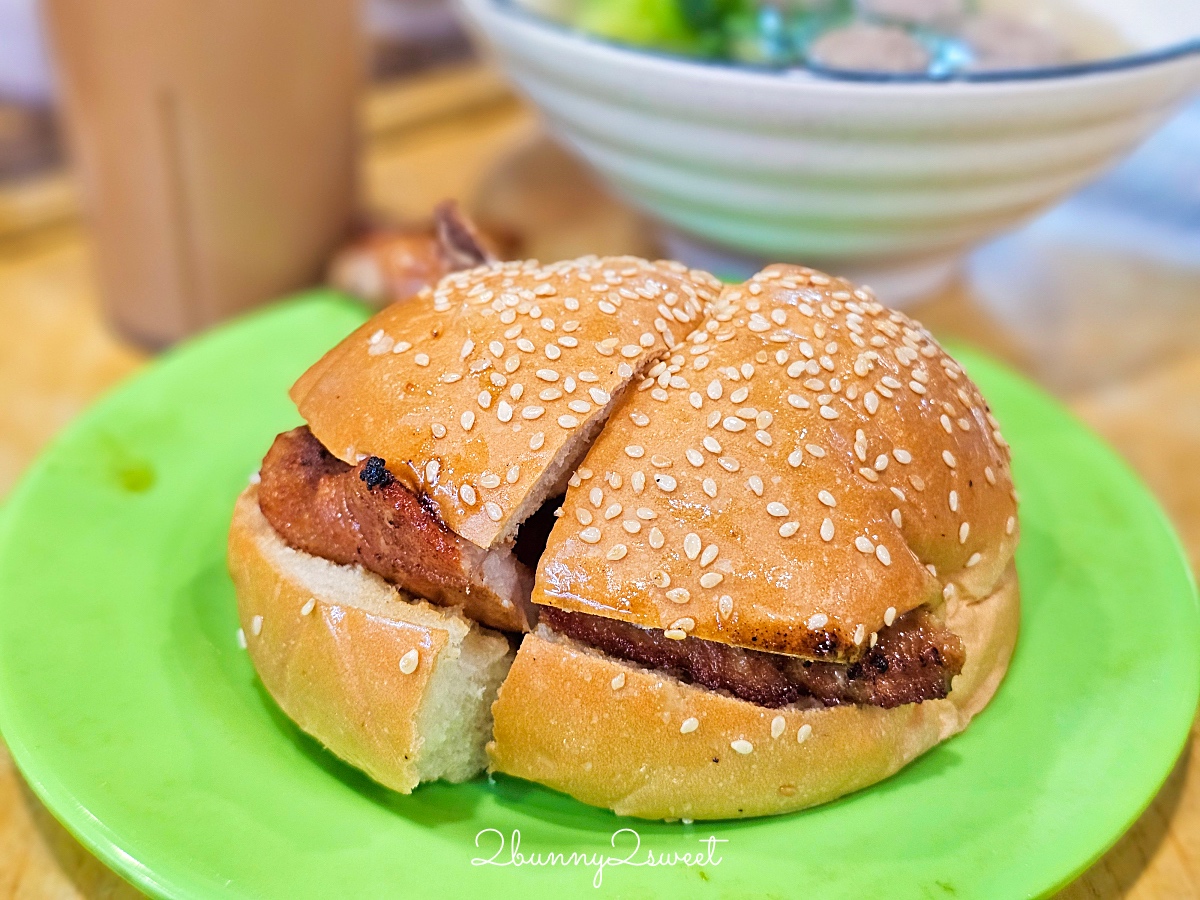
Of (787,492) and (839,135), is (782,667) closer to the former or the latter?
(787,492)

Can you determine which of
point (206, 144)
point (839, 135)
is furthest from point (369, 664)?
point (206, 144)

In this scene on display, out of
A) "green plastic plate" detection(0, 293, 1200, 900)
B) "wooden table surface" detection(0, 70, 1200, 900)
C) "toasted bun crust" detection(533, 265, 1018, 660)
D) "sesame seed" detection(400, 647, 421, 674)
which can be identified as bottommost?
"wooden table surface" detection(0, 70, 1200, 900)

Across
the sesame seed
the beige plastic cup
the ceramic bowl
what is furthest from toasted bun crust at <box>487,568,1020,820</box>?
the beige plastic cup

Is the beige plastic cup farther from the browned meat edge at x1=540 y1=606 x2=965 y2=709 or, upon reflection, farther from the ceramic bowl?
the browned meat edge at x1=540 y1=606 x2=965 y2=709

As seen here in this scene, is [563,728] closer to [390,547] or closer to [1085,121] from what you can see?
[390,547]

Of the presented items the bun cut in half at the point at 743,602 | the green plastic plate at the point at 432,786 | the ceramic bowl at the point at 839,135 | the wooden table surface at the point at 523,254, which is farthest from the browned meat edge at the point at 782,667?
the ceramic bowl at the point at 839,135
